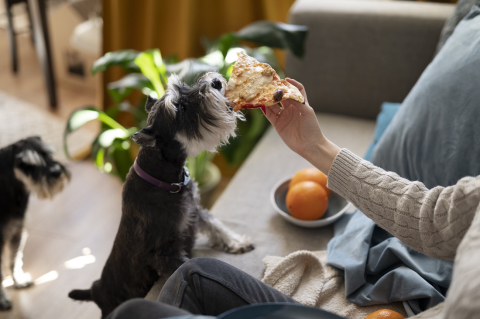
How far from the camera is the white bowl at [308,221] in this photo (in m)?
1.49

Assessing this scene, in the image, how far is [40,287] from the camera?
6.75 ft

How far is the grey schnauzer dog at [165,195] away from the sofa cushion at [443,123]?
0.61 m

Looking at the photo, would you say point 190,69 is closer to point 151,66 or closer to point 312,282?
point 151,66

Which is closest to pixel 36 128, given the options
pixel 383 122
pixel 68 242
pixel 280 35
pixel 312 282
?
pixel 68 242

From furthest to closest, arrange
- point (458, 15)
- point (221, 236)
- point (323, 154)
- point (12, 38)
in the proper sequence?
1. point (12, 38)
2. point (458, 15)
3. point (221, 236)
4. point (323, 154)

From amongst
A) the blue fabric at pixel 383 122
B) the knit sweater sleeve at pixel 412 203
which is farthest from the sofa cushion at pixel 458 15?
the knit sweater sleeve at pixel 412 203

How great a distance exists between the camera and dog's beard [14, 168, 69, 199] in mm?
1768

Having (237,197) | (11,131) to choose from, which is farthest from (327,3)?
(11,131)

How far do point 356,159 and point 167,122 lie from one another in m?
0.54

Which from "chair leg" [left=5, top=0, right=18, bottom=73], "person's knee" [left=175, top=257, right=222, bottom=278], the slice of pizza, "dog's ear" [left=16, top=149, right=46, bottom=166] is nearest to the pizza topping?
the slice of pizza

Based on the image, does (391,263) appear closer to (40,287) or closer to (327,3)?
(327,3)

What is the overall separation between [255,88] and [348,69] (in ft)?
3.18

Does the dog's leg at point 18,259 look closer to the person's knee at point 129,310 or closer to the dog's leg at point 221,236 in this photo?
the dog's leg at point 221,236

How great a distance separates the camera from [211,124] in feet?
3.98
